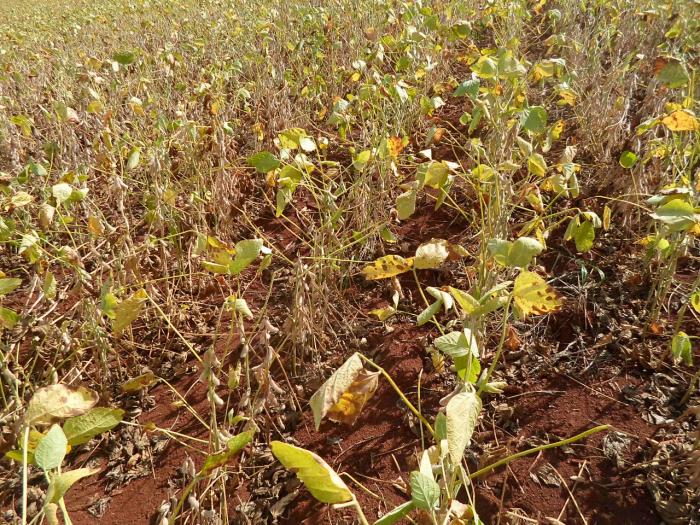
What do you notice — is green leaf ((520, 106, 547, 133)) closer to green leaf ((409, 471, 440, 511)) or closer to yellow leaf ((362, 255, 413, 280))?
yellow leaf ((362, 255, 413, 280))

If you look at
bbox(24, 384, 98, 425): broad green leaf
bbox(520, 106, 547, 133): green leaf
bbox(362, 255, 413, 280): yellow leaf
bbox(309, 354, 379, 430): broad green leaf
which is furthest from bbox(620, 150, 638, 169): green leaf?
bbox(24, 384, 98, 425): broad green leaf

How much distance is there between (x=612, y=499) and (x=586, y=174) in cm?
149

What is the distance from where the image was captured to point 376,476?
1.22m

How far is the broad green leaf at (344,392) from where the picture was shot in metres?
0.73

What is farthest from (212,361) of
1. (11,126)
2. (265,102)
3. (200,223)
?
(11,126)

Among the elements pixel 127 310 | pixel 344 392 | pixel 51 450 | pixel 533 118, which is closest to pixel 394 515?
pixel 344 392

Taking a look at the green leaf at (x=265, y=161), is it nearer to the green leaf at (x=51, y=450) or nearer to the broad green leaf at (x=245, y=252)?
the broad green leaf at (x=245, y=252)

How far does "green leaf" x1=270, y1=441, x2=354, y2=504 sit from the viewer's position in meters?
0.53

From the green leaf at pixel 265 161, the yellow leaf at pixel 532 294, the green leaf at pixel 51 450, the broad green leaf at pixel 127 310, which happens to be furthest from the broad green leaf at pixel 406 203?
the green leaf at pixel 51 450

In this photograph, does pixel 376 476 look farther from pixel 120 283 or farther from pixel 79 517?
pixel 120 283

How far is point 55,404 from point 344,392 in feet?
1.38

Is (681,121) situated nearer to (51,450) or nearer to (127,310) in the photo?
(127,310)

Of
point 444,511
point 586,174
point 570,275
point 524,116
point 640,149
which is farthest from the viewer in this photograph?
point 586,174

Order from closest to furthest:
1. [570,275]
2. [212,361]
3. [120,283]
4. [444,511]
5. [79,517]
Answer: [444,511], [212,361], [79,517], [120,283], [570,275]
